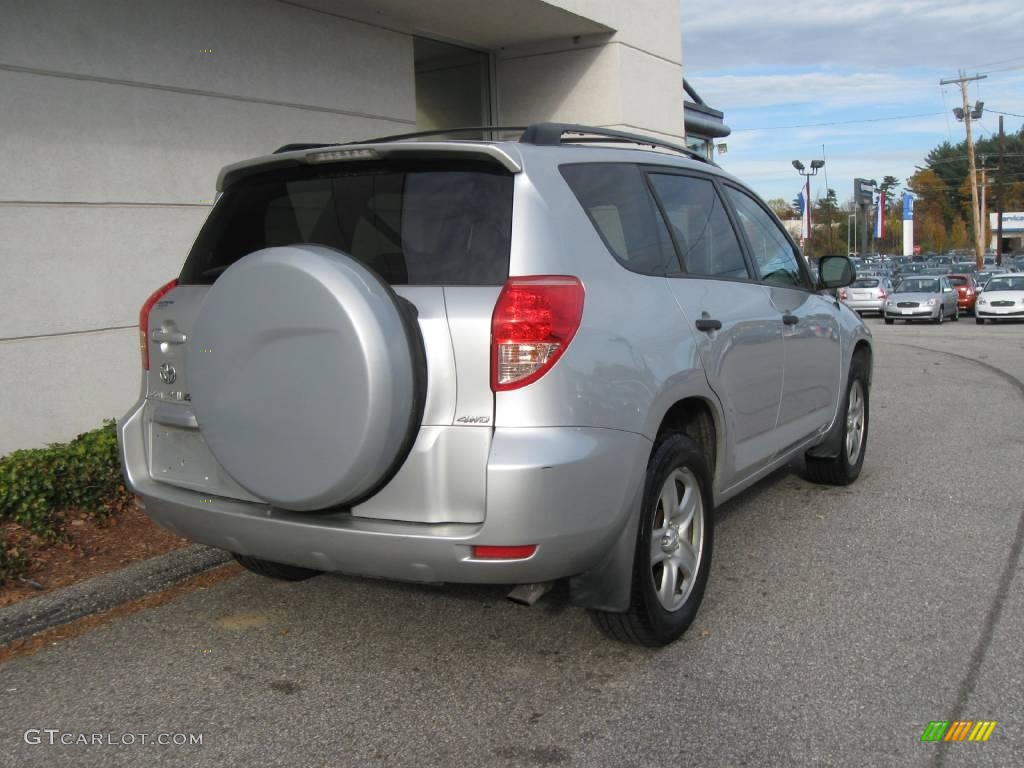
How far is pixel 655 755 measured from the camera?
127 inches

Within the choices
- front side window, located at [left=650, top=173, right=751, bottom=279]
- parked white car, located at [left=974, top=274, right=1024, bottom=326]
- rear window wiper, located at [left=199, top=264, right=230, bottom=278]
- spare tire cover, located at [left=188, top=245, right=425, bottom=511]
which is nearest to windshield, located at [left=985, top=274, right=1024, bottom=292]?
parked white car, located at [left=974, top=274, right=1024, bottom=326]

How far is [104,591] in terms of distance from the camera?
4637 millimetres

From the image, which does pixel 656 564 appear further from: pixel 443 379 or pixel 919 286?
pixel 919 286

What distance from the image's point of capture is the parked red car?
3453cm

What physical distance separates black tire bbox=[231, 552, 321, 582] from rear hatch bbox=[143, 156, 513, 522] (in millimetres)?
871

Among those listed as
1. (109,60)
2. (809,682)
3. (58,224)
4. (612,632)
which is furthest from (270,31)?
(809,682)

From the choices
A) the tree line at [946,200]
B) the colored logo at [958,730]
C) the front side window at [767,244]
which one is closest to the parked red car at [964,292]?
the front side window at [767,244]

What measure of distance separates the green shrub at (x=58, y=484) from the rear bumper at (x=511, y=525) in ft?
6.53

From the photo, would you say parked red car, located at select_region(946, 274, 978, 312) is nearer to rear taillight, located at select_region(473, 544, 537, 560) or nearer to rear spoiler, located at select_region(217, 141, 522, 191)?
rear spoiler, located at select_region(217, 141, 522, 191)

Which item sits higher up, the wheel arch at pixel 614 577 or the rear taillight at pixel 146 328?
the rear taillight at pixel 146 328

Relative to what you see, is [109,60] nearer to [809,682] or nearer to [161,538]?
[161,538]

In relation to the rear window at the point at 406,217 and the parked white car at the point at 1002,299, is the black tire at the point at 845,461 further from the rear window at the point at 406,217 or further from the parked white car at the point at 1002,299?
the parked white car at the point at 1002,299

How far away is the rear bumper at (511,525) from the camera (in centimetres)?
325

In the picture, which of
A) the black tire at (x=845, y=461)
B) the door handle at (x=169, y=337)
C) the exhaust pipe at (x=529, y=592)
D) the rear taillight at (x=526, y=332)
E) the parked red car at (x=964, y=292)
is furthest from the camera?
the parked red car at (x=964, y=292)
